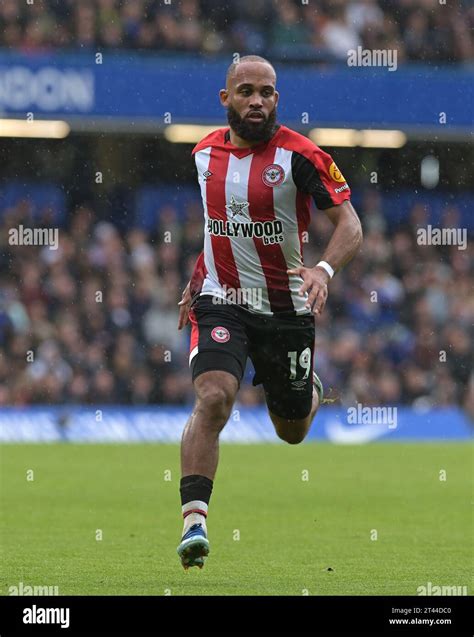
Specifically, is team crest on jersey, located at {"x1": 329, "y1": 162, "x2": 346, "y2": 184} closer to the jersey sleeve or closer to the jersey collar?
the jersey sleeve

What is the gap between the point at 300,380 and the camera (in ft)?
26.1

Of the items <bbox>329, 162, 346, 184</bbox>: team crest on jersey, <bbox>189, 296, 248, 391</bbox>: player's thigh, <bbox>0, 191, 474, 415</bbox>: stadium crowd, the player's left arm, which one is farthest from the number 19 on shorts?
<bbox>0, 191, 474, 415</bbox>: stadium crowd

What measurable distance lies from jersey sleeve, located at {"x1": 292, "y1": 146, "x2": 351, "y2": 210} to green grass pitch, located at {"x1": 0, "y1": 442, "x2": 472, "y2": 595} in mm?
2036

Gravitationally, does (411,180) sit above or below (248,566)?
above

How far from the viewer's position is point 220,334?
7.34 m

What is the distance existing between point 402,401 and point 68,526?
1244 centimetres

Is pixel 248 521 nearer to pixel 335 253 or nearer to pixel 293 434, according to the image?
pixel 293 434

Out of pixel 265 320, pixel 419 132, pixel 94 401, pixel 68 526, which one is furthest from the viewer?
pixel 419 132

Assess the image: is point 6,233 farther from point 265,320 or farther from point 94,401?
point 265,320

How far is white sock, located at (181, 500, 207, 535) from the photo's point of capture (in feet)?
21.9
